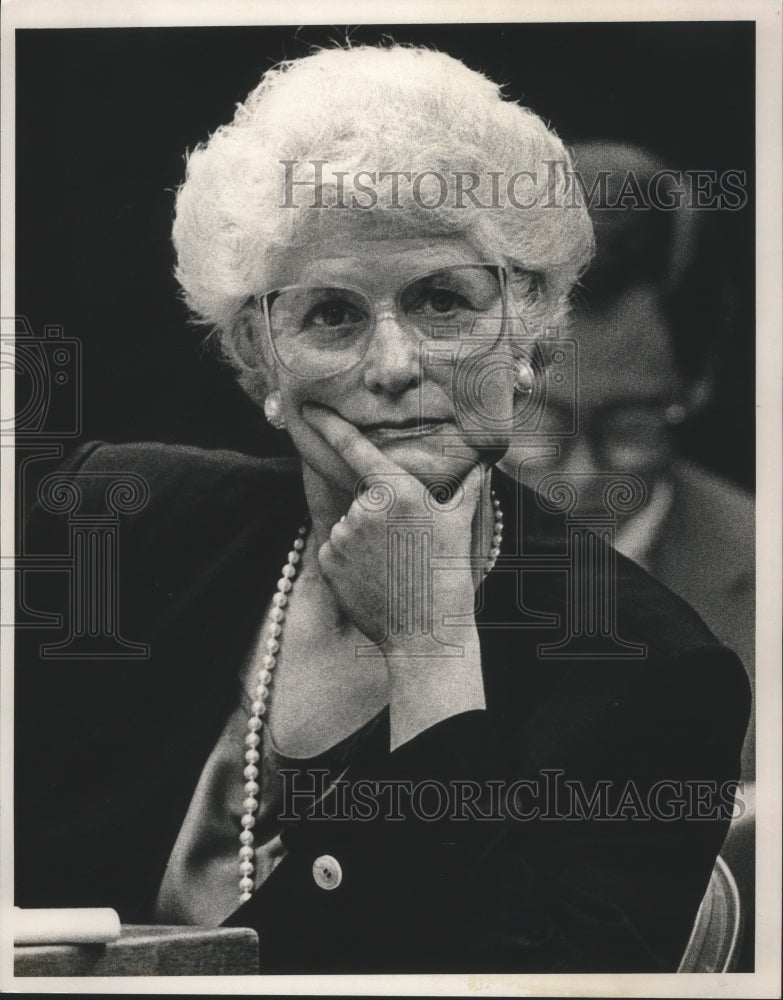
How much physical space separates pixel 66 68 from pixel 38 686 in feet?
2.91

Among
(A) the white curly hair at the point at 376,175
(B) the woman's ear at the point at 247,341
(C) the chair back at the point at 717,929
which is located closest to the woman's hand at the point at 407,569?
(B) the woman's ear at the point at 247,341

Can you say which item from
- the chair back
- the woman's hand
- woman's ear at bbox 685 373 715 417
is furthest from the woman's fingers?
the chair back

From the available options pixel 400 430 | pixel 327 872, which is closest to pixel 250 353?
pixel 400 430

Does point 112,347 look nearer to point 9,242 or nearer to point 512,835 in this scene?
point 9,242

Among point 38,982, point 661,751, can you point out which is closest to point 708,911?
point 661,751

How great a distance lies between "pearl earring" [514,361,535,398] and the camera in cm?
157

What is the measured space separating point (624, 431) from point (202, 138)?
0.72 metres

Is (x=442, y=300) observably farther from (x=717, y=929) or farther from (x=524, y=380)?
(x=717, y=929)

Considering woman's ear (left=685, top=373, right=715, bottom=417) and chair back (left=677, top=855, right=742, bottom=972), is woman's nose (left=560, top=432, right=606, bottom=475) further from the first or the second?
chair back (left=677, top=855, right=742, bottom=972)

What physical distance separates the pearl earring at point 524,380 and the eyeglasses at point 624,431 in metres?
0.05

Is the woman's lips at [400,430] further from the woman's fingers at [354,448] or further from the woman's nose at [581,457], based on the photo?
the woman's nose at [581,457]

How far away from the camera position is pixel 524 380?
5.16ft

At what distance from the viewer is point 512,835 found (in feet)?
5.12

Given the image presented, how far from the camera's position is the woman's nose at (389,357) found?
1.53 meters
